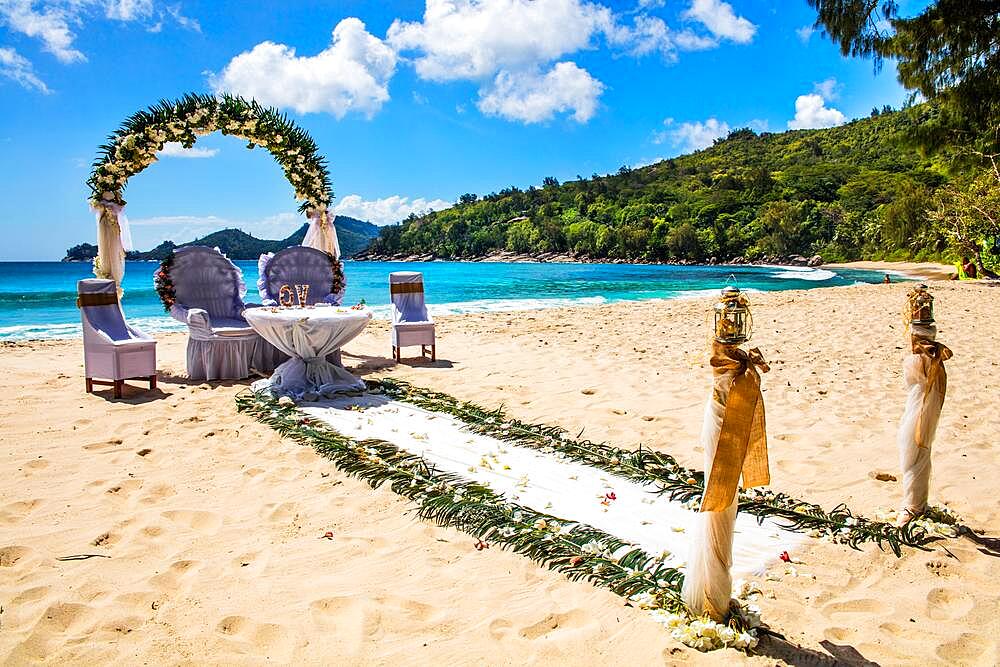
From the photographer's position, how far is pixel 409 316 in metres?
9.10

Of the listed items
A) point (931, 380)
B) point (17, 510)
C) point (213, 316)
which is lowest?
point (17, 510)

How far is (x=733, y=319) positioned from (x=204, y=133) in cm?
852

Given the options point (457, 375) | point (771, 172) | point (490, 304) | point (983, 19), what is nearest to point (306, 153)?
point (457, 375)

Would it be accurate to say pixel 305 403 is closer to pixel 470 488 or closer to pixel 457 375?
pixel 457 375

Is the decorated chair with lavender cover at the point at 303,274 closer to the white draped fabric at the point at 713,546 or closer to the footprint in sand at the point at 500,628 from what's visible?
the footprint in sand at the point at 500,628

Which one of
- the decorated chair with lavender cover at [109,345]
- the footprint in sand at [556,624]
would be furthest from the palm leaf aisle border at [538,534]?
the decorated chair with lavender cover at [109,345]

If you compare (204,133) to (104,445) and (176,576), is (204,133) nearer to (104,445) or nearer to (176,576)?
(104,445)

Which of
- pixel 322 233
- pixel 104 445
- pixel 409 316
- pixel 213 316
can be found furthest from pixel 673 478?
pixel 322 233

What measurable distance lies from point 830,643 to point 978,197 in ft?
96.9

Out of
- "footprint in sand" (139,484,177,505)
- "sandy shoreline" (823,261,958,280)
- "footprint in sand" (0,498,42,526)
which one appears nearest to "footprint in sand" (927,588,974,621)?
"footprint in sand" (139,484,177,505)

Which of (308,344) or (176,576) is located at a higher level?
(308,344)

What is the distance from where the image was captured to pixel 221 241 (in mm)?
83500

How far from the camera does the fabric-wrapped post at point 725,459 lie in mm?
2318

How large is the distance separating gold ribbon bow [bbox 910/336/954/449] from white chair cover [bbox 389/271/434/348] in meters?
6.46
